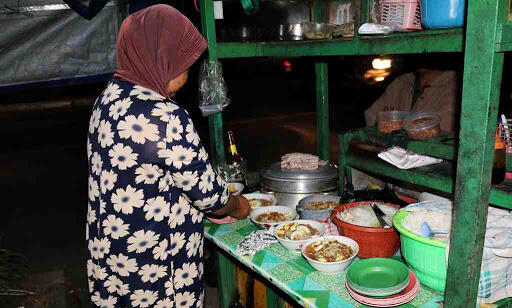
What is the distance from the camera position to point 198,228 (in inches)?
82.9

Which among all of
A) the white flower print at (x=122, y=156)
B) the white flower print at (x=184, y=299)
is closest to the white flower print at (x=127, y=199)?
the white flower print at (x=122, y=156)

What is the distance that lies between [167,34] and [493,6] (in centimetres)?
129

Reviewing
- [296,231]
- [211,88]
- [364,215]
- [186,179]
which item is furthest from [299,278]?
[211,88]

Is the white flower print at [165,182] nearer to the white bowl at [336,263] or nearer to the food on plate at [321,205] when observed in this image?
the white bowl at [336,263]

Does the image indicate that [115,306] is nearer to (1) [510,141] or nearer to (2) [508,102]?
(1) [510,141]

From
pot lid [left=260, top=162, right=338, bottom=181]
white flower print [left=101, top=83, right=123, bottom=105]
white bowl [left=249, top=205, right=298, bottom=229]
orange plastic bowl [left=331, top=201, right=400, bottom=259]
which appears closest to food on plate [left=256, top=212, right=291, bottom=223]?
white bowl [left=249, top=205, right=298, bottom=229]

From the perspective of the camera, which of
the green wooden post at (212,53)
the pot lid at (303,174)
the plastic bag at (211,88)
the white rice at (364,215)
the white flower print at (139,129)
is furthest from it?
the plastic bag at (211,88)

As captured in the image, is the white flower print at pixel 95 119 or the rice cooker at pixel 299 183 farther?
the rice cooker at pixel 299 183

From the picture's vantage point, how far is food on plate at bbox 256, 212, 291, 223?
2551 mm

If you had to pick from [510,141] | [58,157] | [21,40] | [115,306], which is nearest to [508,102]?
[510,141]

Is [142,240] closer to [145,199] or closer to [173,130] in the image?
[145,199]

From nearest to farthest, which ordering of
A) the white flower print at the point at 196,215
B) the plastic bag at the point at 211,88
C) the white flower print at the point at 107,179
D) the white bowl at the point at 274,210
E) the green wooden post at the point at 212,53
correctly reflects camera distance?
the white flower print at the point at 107,179
the white flower print at the point at 196,215
the white bowl at the point at 274,210
the green wooden post at the point at 212,53
the plastic bag at the point at 211,88

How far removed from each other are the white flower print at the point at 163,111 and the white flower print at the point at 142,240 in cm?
58

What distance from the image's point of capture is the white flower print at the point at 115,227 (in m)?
1.86
